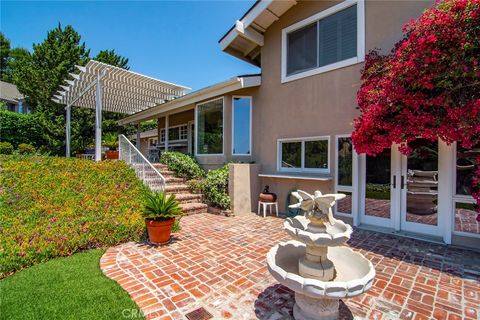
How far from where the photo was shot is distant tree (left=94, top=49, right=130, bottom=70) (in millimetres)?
21328

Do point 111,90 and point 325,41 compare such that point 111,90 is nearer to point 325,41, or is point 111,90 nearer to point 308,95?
point 308,95

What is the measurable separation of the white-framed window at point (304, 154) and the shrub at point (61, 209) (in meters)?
4.98

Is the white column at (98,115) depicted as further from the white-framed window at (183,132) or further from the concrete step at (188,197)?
the white-framed window at (183,132)

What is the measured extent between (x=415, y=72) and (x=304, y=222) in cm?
415

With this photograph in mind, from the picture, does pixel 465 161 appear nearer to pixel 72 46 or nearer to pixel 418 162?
pixel 418 162

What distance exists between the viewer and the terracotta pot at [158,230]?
4.91 metres

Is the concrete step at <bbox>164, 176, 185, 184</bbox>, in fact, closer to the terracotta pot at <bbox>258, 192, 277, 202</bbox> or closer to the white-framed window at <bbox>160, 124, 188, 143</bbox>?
the terracotta pot at <bbox>258, 192, 277, 202</bbox>

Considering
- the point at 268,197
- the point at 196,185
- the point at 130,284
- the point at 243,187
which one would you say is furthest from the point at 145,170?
the point at 130,284

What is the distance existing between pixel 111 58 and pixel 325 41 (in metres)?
22.4

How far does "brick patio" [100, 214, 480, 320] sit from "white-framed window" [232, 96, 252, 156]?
431 cm

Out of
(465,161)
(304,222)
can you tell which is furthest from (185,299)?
(465,161)

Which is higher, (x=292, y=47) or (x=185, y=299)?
(x=292, y=47)

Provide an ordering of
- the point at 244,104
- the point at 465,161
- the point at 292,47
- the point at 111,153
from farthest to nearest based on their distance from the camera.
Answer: the point at 111,153
the point at 244,104
the point at 292,47
the point at 465,161

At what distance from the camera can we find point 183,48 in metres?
12.4
